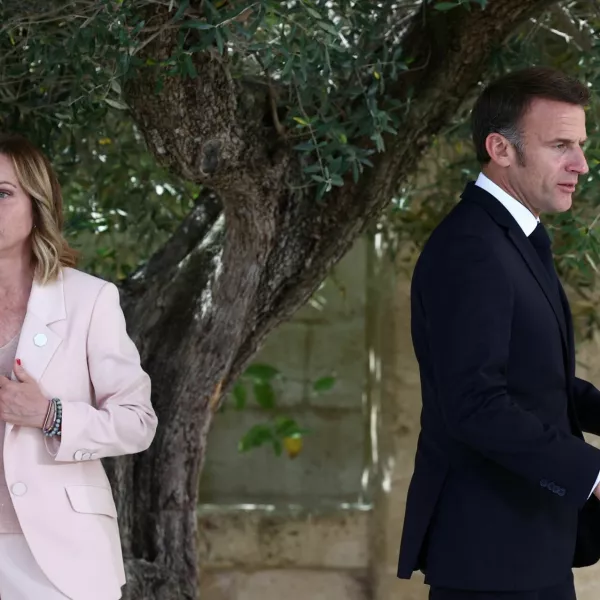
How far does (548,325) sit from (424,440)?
377mm

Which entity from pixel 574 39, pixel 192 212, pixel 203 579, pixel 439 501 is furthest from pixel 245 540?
pixel 439 501

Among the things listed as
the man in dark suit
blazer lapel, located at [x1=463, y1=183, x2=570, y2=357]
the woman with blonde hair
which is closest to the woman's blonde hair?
the woman with blonde hair

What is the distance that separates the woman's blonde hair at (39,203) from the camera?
108 inches

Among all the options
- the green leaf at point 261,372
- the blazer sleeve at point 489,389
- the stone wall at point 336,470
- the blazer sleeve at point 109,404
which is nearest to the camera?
the blazer sleeve at point 489,389

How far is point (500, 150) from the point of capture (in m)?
2.57

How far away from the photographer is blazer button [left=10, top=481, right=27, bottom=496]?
8.39ft

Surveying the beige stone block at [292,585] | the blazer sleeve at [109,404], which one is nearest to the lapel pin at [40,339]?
the blazer sleeve at [109,404]

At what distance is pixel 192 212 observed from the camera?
4008 mm

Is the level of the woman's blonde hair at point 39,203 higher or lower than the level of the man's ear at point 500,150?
lower

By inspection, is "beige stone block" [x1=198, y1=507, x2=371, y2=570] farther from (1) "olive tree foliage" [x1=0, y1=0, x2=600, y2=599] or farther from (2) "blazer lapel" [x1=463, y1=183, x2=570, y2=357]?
(2) "blazer lapel" [x1=463, y1=183, x2=570, y2=357]

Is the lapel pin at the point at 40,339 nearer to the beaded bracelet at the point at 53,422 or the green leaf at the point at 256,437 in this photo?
the beaded bracelet at the point at 53,422

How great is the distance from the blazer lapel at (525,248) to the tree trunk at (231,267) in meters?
0.96

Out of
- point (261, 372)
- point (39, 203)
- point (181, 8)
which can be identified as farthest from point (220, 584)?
point (181, 8)

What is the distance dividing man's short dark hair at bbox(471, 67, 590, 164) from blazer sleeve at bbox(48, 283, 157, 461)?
93 centimetres
